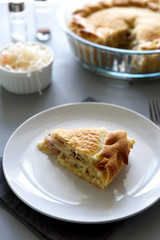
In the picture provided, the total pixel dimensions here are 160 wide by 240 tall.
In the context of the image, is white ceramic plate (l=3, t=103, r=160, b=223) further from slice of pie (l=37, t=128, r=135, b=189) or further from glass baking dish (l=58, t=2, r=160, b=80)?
glass baking dish (l=58, t=2, r=160, b=80)

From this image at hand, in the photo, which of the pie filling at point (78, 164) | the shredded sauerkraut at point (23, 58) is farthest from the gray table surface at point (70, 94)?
the pie filling at point (78, 164)

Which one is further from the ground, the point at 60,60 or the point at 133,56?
the point at 133,56

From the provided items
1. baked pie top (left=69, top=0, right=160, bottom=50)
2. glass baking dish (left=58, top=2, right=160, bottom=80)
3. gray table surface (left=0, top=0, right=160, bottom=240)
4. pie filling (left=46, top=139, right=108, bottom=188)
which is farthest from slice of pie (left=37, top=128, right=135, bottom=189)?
baked pie top (left=69, top=0, right=160, bottom=50)

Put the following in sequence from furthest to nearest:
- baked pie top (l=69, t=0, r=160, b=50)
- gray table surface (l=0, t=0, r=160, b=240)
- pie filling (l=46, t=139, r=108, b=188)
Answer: baked pie top (l=69, t=0, r=160, b=50)
gray table surface (l=0, t=0, r=160, b=240)
pie filling (l=46, t=139, r=108, b=188)

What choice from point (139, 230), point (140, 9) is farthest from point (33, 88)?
point (140, 9)

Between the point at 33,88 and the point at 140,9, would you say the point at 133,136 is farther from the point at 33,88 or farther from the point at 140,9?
the point at 140,9

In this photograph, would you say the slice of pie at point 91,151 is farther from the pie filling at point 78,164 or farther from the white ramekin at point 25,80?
the white ramekin at point 25,80

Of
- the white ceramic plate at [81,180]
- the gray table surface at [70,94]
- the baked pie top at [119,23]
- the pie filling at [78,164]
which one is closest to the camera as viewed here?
the white ceramic plate at [81,180]
